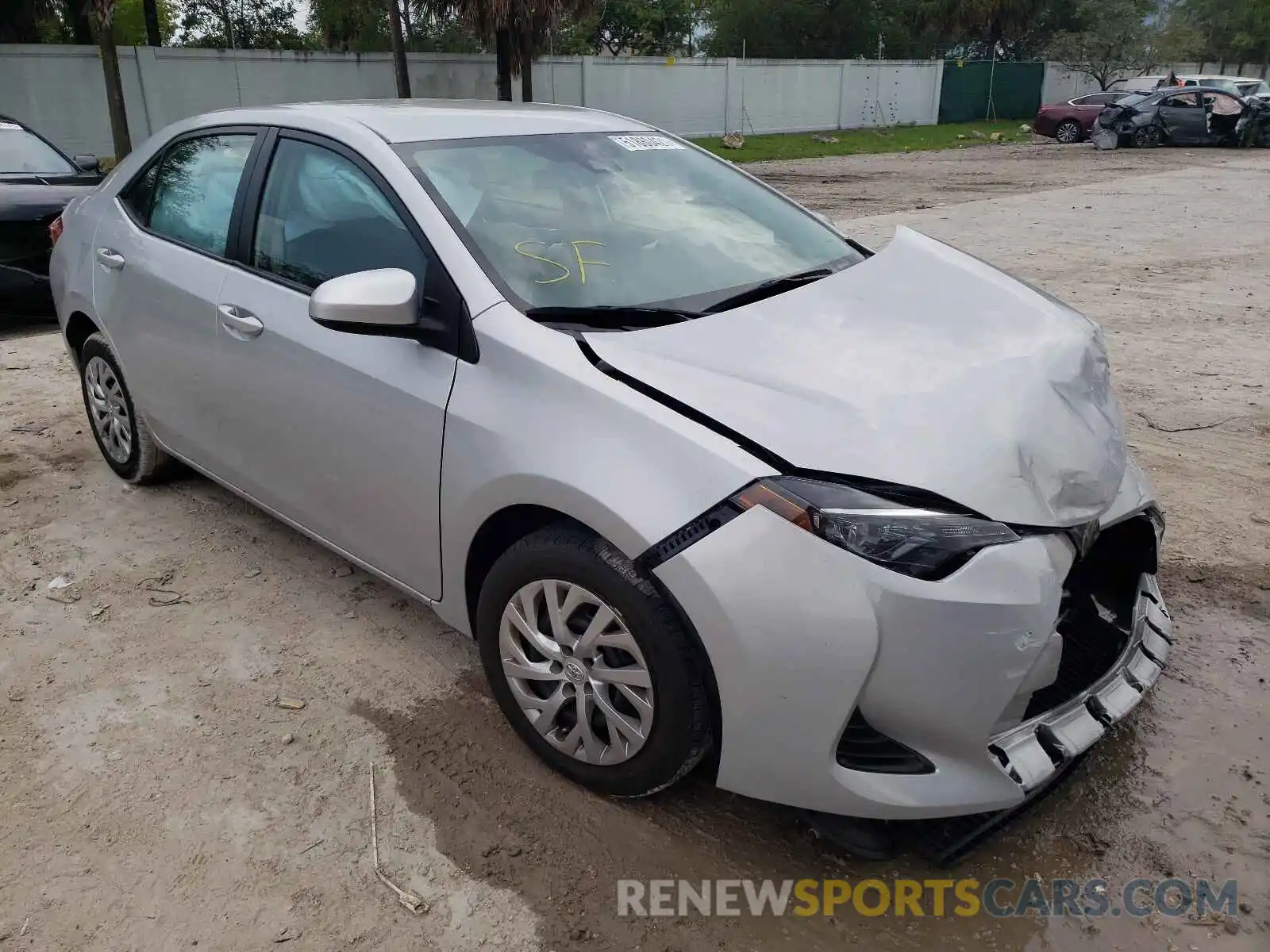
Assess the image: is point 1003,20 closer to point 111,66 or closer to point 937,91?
point 937,91

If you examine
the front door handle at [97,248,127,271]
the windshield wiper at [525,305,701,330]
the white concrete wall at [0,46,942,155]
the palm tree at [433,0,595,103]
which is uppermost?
the palm tree at [433,0,595,103]

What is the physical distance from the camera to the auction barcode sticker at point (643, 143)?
11.4 ft

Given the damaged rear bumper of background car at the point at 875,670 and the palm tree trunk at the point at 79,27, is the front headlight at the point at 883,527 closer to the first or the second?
the damaged rear bumper of background car at the point at 875,670

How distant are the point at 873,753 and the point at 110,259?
3617 mm

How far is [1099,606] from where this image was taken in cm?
276

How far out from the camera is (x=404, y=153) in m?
2.98

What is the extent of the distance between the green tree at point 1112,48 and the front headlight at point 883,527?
42104 mm

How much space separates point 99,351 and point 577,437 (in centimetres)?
302

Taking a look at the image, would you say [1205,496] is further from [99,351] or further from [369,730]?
[99,351]

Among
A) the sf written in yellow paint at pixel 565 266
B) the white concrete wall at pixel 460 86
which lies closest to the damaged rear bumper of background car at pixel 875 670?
the sf written in yellow paint at pixel 565 266

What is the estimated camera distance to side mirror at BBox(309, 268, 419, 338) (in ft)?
8.49

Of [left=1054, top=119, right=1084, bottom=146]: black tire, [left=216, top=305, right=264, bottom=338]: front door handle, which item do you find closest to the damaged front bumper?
[left=216, top=305, right=264, bottom=338]: front door handle

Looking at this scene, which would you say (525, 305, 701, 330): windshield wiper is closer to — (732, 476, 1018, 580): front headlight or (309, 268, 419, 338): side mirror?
(309, 268, 419, 338): side mirror

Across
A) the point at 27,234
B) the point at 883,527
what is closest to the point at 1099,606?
the point at 883,527
